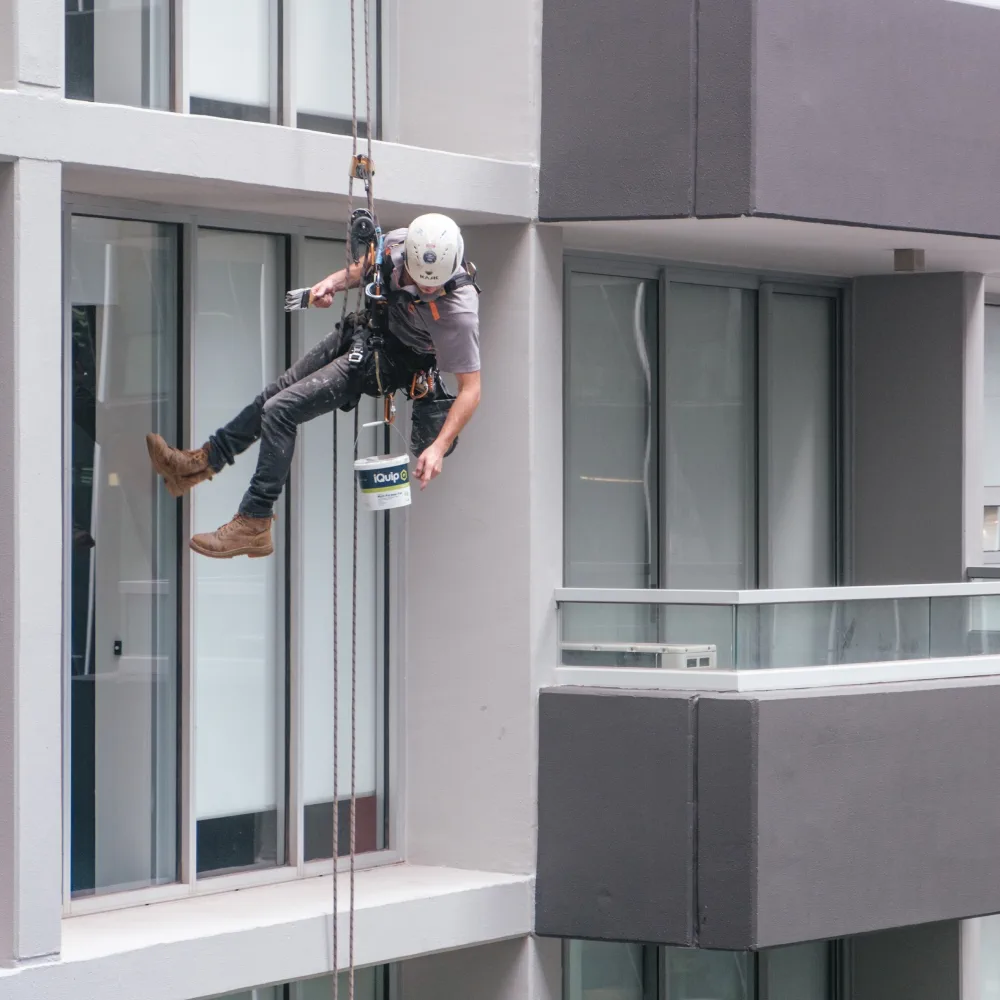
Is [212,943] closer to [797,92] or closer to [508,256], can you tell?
[508,256]

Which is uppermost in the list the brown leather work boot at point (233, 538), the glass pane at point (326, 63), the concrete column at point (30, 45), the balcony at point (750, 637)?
the glass pane at point (326, 63)

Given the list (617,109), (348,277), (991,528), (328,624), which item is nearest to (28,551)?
(348,277)

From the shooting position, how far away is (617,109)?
36.6ft

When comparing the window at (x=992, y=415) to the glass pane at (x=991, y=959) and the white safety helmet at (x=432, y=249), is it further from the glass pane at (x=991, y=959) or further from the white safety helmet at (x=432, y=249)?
the white safety helmet at (x=432, y=249)

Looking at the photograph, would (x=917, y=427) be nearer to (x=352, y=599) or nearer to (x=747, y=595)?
(x=747, y=595)

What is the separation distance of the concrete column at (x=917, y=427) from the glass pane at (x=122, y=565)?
5.49m

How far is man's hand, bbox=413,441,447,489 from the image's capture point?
9.45m

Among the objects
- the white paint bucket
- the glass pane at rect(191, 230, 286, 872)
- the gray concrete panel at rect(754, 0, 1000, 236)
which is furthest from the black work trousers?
the gray concrete panel at rect(754, 0, 1000, 236)

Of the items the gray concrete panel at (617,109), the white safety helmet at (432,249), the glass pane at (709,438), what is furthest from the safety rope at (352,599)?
the glass pane at (709,438)

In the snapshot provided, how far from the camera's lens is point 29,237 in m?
9.06

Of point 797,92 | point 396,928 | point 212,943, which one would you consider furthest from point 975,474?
point 212,943

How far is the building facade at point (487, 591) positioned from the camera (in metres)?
10.3

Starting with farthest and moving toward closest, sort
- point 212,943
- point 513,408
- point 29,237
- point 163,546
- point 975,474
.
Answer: point 975,474 < point 513,408 < point 163,546 < point 212,943 < point 29,237

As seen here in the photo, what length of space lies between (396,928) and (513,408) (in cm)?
311
